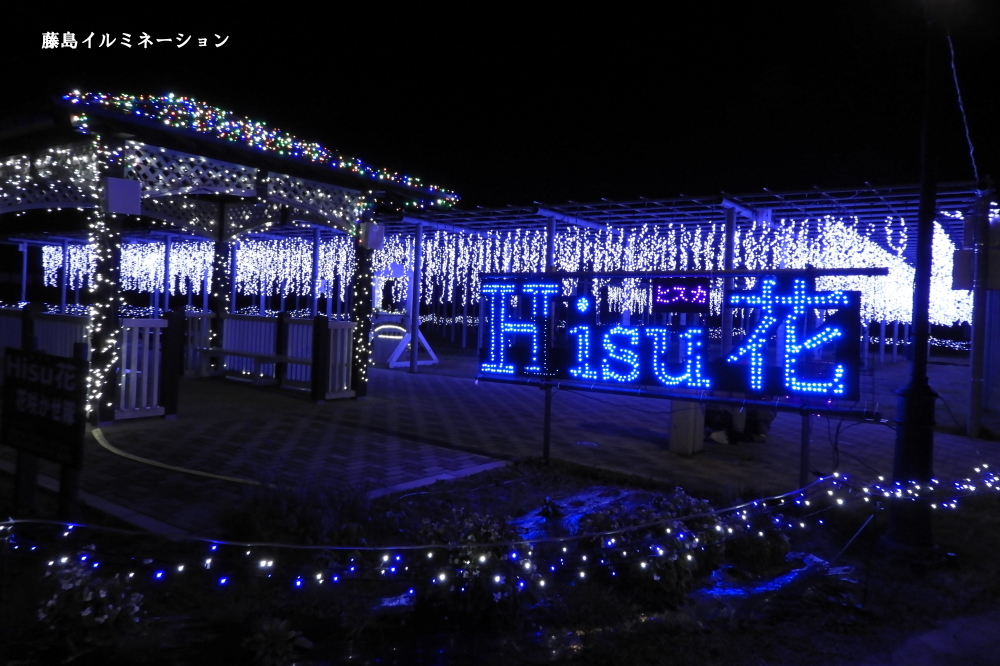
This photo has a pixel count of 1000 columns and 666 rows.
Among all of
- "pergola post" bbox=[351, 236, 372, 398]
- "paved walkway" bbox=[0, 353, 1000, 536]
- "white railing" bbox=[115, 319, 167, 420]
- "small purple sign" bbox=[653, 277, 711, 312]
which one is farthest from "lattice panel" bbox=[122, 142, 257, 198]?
"small purple sign" bbox=[653, 277, 711, 312]

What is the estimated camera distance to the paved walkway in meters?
6.51

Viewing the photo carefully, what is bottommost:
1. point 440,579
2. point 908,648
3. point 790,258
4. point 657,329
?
point 908,648

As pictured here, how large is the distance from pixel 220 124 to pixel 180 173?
0.89 meters

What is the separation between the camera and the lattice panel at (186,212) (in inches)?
546

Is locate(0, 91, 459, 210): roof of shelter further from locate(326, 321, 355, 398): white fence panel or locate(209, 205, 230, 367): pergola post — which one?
locate(209, 205, 230, 367): pergola post

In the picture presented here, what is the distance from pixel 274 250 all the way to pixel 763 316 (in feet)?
70.6

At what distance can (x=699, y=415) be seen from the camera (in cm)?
872

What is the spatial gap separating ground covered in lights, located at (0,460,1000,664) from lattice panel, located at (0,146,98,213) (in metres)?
5.85

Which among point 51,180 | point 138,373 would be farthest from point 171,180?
point 138,373

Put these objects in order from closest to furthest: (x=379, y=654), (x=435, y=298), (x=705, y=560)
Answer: (x=379, y=654)
(x=705, y=560)
(x=435, y=298)

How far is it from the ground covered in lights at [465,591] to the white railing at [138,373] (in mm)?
4369

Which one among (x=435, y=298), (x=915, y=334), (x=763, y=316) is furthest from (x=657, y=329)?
(x=435, y=298)

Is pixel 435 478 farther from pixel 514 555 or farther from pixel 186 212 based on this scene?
pixel 186 212

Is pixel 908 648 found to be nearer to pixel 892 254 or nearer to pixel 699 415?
pixel 699 415
